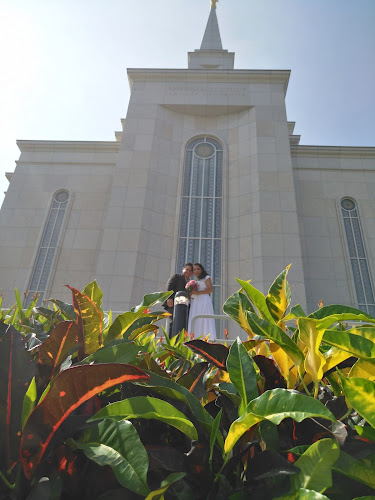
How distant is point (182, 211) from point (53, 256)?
5001 mm

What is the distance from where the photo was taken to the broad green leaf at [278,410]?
47 cm

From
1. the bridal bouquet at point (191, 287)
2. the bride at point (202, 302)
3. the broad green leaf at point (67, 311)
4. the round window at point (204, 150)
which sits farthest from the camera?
the round window at point (204, 150)

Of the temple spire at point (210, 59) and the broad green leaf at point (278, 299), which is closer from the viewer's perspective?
the broad green leaf at point (278, 299)

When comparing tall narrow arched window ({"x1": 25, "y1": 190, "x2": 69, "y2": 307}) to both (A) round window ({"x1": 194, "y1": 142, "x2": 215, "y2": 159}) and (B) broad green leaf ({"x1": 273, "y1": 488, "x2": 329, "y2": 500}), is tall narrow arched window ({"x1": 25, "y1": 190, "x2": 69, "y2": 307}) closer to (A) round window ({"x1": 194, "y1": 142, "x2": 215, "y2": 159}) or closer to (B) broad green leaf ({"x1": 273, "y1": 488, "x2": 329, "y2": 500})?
(A) round window ({"x1": 194, "y1": 142, "x2": 215, "y2": 159})

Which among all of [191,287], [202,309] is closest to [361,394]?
[191,287]

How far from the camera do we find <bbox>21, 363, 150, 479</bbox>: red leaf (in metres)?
0.49

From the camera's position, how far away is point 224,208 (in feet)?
38.7

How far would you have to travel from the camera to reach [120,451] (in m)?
0.48

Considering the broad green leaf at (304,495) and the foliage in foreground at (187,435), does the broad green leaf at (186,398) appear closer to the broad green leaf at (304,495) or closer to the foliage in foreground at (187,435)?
the foliage in foreground at (187,435)

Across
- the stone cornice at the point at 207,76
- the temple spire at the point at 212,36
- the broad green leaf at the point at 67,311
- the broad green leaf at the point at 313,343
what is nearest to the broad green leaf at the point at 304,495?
the broad green leaf at the point at 313,343

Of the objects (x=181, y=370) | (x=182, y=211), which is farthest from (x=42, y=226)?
(x=181, y=370)

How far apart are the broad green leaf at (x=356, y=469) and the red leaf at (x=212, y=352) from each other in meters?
0.34

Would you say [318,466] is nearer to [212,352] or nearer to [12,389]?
[212,352]

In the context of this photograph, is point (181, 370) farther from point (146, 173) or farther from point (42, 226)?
point (42, 226)
